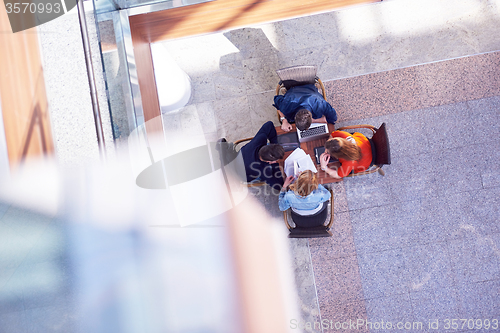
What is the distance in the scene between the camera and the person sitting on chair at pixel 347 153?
2529mm

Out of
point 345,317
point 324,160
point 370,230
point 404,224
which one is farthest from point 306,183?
point 345,317

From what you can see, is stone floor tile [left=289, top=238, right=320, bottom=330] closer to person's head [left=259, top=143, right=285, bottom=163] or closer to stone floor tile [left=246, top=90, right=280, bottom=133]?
person's head [left=259, top=143, right=285, bottom=163]

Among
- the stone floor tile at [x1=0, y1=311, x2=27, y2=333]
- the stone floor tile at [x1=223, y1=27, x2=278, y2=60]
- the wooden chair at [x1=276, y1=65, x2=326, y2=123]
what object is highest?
the stone floor tile at [x1=223, y1=27, x2=278, y2=60]

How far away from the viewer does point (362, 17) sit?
351cm

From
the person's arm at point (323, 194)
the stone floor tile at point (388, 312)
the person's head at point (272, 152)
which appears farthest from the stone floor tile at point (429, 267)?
the person's head at point (272, 152)

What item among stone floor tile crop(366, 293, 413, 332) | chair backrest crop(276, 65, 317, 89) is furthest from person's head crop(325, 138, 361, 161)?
stone floor tile crop(366, 293, 413, 332)

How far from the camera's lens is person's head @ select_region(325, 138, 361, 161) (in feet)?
8.23

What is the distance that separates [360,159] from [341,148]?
1.09 feet

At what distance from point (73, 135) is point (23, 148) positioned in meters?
0.34

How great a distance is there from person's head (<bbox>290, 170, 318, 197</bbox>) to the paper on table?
0.25ft

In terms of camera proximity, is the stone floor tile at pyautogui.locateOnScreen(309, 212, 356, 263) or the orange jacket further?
the stone floor tile at pyautogui.locateOnScreen(309, 212, 356, 263)

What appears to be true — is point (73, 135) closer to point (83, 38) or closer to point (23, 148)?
point (23, 148)

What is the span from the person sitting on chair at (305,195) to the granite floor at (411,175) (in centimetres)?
58

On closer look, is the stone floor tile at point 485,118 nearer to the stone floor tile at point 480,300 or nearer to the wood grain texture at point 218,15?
the stone floor tile at point 480,300
